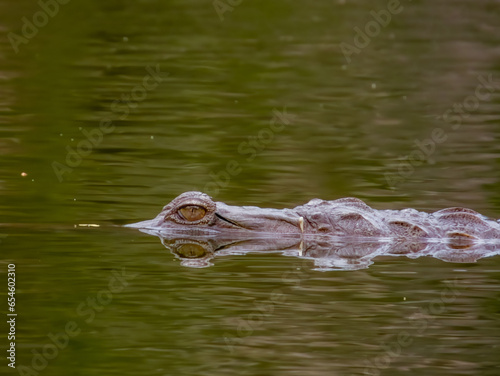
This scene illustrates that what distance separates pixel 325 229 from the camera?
11.1 metres

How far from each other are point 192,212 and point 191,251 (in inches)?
27.7

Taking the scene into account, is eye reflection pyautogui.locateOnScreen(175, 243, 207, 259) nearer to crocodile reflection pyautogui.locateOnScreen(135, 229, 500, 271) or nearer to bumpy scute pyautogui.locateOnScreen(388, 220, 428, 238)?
crocodile reflection pyautogui.locateOnScreen(135, 229, 500, 271)

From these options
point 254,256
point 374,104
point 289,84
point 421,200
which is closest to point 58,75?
point 289,84

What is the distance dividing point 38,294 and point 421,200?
5.38 metres

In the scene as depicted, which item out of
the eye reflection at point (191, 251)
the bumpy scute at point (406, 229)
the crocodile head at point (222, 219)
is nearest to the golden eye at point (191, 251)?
the eye reflection at point (191, 251)

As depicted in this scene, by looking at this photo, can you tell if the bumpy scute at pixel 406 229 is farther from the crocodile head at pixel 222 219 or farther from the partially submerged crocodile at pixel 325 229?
the crocodile head at pixel 222 219

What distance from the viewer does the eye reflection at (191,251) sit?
10.4 m

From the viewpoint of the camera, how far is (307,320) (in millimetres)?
8547

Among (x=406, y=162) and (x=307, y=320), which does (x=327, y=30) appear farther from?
(x=307, y=320)

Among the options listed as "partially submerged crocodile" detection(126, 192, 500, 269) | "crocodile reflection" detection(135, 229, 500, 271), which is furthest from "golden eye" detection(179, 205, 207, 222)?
"crocodile reflection" detection(135, 229, 500, 271)

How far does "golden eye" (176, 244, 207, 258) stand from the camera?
1040cm

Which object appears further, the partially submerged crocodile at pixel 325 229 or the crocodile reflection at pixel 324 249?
the partially submerged crocodile at pixel 325 229

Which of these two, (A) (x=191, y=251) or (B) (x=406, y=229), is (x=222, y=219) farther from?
(B) (x=406, y=229)

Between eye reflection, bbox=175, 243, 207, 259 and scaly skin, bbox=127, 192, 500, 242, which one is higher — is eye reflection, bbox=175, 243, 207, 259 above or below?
below
